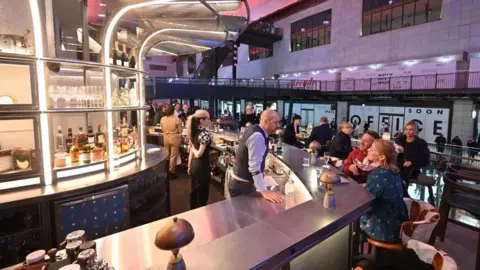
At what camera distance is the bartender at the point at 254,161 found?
2.25 m

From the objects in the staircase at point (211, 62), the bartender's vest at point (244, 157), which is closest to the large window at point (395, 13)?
the staircase at point (211, 62)

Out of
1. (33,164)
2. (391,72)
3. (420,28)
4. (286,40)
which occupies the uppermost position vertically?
(286,40)

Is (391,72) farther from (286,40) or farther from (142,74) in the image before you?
(142,74)

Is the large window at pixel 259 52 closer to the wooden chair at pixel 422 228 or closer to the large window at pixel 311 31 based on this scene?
the large window at pixel 311 31

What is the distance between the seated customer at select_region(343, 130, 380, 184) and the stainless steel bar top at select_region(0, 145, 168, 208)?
2454 millimetres

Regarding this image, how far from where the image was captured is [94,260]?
3.57 feet

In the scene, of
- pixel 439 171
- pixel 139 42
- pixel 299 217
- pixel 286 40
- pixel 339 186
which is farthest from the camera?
pixel 286 40

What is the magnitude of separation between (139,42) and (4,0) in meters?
1.86

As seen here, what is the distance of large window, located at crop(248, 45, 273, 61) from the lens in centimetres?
2463

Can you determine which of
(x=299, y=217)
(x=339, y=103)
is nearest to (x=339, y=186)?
(x=299, y=217)

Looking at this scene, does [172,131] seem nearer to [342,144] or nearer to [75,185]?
[342,144]

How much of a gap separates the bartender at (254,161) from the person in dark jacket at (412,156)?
111 inches

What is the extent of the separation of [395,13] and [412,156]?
15.0 meters

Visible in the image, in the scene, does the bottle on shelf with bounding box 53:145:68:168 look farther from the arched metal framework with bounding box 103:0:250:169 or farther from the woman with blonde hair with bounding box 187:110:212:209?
the woman with blonde hair with bounding box 187:110:212:209
